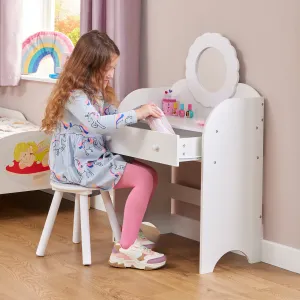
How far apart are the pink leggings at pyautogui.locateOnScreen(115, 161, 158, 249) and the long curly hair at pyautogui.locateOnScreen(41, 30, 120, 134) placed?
34 cm

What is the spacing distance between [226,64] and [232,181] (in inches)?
20.4

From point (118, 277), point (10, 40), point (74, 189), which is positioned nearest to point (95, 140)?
point (74, 189)

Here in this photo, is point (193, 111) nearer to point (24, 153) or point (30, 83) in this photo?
point (24, 153)

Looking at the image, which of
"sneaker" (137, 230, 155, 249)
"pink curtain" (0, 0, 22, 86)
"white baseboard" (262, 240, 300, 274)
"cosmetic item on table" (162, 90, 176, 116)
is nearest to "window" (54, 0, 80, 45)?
"pink curtain" (0, 0, 22, 86)

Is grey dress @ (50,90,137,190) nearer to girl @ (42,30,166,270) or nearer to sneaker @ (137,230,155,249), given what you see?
girl @ (42,30,166,270)

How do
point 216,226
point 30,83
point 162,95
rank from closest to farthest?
point 216,226 → point 162,95 → point 30,83

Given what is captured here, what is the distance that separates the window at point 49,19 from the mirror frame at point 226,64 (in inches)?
55.9

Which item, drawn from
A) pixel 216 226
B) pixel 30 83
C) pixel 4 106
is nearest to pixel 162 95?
pixel 216 226

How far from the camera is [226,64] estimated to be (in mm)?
3066

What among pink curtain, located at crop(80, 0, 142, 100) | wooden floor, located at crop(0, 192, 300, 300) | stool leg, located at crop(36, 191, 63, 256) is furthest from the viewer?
pink curtain, located at crop(80, 0, 142, 100)

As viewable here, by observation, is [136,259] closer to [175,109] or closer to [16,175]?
[175,109]

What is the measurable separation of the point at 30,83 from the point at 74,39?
431mm

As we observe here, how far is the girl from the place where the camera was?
113 inches

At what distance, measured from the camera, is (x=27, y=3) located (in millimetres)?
4527
